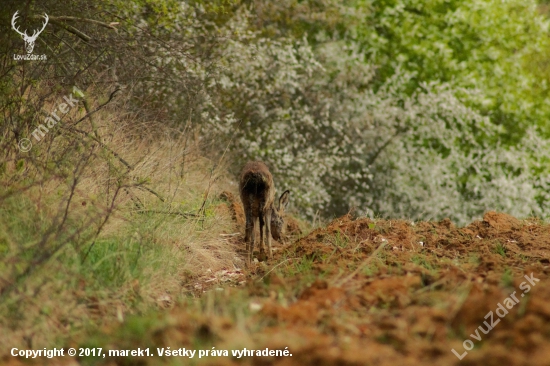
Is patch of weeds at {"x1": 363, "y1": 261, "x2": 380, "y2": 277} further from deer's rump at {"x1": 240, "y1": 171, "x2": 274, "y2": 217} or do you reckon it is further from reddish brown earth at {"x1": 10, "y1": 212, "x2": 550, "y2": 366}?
deer's rump at {"x1": 240, "y1": 171, "x2": 274, "y2": 217}

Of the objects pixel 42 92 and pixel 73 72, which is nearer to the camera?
pixel 42 92

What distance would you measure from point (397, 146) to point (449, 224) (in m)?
9.27

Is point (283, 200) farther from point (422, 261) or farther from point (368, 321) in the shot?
point (368, 321)

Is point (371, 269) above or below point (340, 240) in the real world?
below

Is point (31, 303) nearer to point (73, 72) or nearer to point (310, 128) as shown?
point (73, 72)

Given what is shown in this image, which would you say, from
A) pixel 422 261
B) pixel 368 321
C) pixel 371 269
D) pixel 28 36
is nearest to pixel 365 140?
pixel 422 261

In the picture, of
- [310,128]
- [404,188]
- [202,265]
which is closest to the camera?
[202,265]

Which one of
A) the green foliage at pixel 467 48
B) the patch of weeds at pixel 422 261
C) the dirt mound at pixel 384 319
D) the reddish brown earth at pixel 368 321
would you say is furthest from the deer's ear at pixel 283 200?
the green foliage at pixel 467 48

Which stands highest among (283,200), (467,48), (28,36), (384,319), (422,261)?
(467,48)

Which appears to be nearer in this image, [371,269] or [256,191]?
[371,269]

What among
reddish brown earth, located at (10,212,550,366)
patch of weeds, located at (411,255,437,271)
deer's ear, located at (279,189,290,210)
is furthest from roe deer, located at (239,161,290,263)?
reddish brown earth, located at (10,212,550,366)

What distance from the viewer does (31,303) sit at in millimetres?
4945

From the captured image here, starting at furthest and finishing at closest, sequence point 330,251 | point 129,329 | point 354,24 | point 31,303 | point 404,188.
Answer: point 354,24 < point 404,188 < point 330,251 < point 31,303 < point 129,329

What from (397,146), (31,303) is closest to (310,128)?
(397,146)
